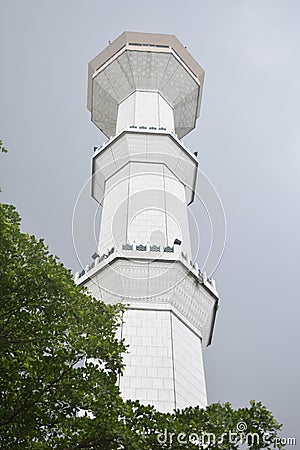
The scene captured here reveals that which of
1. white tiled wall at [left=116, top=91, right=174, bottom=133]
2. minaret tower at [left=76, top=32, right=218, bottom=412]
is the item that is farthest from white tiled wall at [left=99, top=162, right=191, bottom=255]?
white tiled wall at [left=116, top=91, right=174, bottom=133]

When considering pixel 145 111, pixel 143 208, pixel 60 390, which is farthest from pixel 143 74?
pixel 60 390

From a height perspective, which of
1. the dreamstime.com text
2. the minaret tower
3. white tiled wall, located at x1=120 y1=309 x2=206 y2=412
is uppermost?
the minaret tower

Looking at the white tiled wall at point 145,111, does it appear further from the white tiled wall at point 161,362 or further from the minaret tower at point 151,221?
the white tiled wall at point 161,362

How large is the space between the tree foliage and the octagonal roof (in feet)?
76.5

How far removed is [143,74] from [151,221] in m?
12.7

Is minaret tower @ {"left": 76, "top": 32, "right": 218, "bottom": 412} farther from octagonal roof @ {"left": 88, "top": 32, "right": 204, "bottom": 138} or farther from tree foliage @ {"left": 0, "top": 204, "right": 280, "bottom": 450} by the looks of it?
tree foliage @ {"left": 0, "top": 204, "right": 280, "bottom": 450}

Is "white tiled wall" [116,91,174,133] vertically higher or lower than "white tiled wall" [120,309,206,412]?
higher

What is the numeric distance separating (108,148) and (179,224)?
19.4 feet

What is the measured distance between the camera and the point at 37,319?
9250mm

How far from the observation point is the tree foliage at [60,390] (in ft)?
27.9

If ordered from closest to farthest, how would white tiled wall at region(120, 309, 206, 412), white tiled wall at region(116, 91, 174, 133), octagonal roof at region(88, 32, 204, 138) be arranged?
1. white tiled wall at region(120, 309, 206, 412)
2. white tiled wall at region(116, 91, 174, 133)
3. octagonal roof at region(88, 32, 204, 138)

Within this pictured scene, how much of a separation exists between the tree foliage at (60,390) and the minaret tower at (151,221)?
6.74 metres

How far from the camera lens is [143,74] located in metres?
31.6

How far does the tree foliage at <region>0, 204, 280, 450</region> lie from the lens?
8.50m
